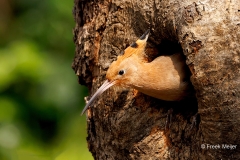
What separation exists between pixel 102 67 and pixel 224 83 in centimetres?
97

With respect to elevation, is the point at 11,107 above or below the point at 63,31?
below

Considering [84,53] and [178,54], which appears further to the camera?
[84,53]

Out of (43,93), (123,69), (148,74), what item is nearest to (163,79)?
(148,74)

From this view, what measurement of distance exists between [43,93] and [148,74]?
1752 mm

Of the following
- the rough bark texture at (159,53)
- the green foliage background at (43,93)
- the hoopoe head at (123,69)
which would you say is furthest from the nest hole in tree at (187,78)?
the green foliage background at (43,93)

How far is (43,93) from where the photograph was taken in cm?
448

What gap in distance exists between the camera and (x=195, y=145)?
2676 mm

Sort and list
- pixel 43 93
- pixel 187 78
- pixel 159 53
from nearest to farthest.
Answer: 1. pixel 187 78
2. pixel 159 53
3. pixel 43 93

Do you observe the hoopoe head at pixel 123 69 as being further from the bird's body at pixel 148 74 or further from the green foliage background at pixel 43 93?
the green foliage background at pixel 43 93

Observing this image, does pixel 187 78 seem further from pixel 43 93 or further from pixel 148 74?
pixel 43 93

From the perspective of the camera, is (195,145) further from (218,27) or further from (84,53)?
(84,53)

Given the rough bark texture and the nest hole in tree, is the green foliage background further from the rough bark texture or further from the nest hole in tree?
the nest hole in tree

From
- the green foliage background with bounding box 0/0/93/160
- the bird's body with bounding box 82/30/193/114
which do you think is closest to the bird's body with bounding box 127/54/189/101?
the bird's body with bounding box 82/30/193/114

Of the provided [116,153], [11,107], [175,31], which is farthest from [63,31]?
[175,31]
